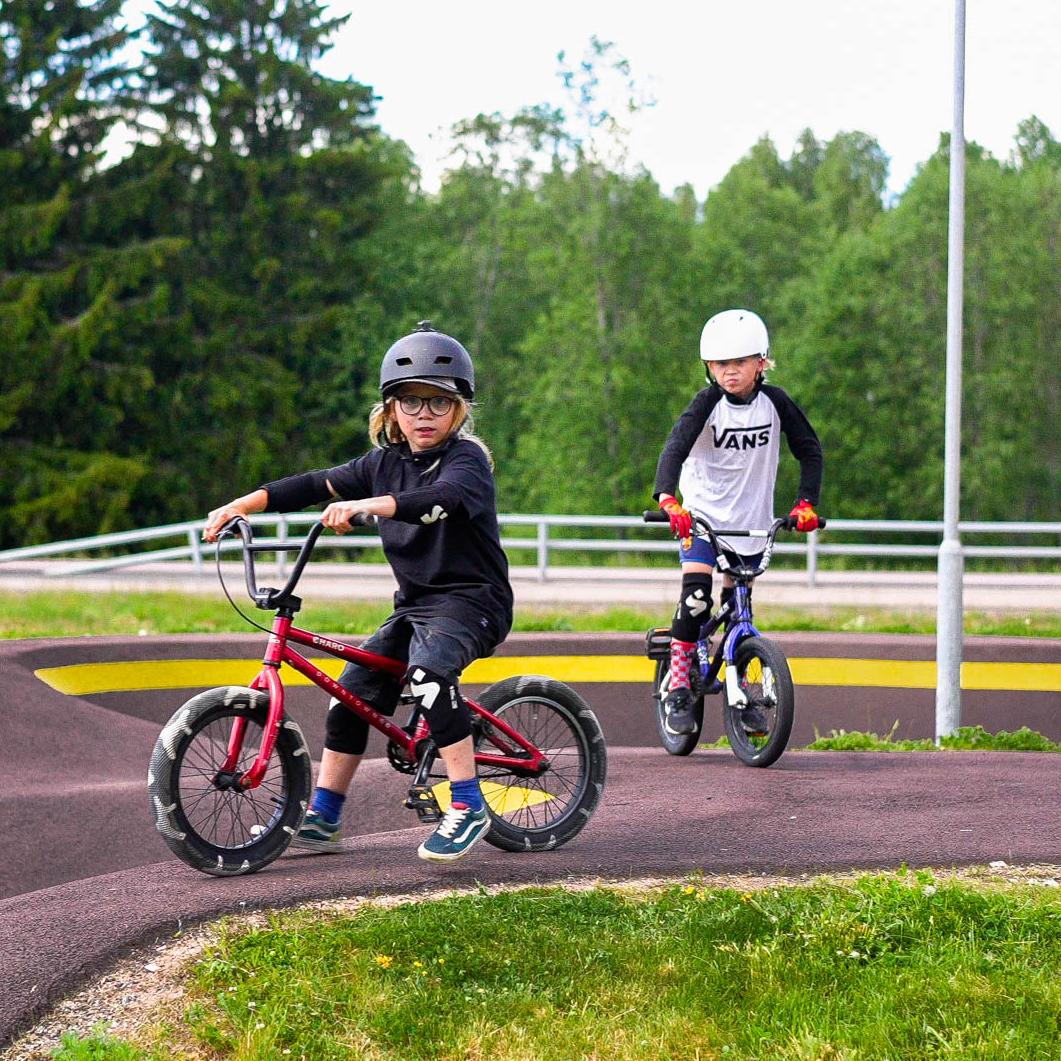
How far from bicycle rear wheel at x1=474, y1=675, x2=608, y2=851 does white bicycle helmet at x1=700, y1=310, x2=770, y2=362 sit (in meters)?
2.41

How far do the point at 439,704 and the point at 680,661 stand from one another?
2895 millimetres

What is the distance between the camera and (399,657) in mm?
5273

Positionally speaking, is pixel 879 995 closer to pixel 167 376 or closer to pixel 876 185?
pixel 167 376

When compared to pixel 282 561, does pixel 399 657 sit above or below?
above

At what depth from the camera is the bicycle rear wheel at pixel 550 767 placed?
555 cm

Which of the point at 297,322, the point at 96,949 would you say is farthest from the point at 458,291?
the point at 96,949

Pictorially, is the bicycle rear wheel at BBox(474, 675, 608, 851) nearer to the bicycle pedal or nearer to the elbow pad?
the bicycle pedal

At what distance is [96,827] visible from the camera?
756cm

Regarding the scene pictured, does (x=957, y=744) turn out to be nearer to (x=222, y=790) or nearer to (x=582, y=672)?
(x=582, y=672)

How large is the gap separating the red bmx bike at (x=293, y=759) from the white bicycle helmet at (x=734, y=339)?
242 cm

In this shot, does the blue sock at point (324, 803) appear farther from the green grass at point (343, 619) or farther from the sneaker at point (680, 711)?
the green grass at point (343, 619)

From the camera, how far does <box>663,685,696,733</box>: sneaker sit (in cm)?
771

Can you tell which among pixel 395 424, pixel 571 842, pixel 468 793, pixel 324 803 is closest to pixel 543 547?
pixel 571 842

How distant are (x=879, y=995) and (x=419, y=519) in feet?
6.62
